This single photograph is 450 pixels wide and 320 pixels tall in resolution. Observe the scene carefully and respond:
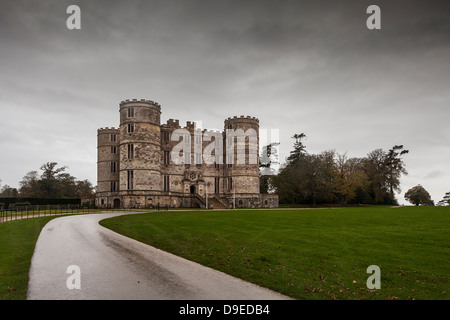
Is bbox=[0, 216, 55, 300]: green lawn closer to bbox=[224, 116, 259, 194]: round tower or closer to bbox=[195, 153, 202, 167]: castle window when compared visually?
bbox=[195, 153, 202, 167]: castle window

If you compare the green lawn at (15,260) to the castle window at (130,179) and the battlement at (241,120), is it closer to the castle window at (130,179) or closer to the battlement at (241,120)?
the castle window at (130,179)

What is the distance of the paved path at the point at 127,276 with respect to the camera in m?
7.50

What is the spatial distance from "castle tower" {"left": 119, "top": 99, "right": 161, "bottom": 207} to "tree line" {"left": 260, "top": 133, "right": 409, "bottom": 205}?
28.7m

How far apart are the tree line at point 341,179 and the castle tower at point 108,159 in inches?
1321

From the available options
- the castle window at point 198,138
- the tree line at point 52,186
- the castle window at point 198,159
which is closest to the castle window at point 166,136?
the castle window at point 198,138

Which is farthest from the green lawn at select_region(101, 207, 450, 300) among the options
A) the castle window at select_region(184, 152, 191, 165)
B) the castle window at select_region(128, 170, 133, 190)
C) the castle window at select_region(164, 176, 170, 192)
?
the castle window at select_region(184, 152, 191, 165)

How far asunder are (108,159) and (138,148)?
9.69m

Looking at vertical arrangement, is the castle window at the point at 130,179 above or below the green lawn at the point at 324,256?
above

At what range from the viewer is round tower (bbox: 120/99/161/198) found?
160ft

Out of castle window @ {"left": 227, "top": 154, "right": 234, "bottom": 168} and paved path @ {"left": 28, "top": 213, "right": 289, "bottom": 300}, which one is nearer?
paved path @ {"left": 28, "top": 213, "right": 289, "bottom": 300}

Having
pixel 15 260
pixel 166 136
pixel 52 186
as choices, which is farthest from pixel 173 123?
pixel 15 260

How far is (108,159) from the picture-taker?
55438 millimetres

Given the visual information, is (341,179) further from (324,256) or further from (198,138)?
(324,256)
